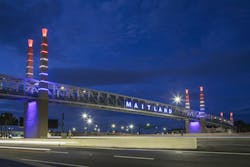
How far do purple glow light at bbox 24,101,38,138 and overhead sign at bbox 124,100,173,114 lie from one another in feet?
172

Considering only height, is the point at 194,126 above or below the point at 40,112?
below

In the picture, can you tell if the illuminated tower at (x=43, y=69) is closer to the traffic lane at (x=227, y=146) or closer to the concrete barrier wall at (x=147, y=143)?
the concrete barrier wall at (x=147, y=143)

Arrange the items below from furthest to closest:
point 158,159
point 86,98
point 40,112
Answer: point 86,98 < point 40,112 < point 158,159

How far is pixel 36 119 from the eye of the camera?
77.0 meters

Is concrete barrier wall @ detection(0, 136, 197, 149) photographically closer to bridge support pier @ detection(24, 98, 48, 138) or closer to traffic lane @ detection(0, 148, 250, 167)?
traffic lane @ detection(0, 148, 250, 167)

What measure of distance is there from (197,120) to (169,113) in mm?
21530

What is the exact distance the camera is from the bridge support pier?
7631 centimetres

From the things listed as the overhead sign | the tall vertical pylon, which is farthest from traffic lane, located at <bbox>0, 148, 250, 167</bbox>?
the overhead sign

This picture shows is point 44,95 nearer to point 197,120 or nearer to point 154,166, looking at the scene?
point 154,166

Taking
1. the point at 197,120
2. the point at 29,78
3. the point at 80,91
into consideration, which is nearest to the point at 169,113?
the point at 197,120

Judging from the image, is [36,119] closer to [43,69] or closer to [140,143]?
[43,69]

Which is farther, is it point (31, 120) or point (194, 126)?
point (194, 126)

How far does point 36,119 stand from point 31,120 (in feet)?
5.65

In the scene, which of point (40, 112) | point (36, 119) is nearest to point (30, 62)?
point (40, 112)
